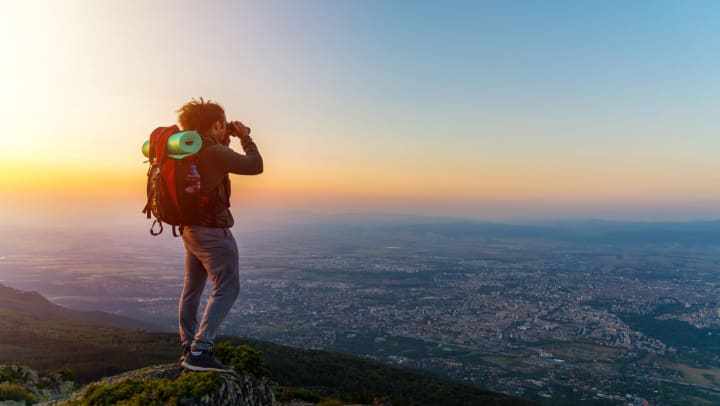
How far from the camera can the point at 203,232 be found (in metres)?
4.50

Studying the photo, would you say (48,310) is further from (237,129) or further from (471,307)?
(471,307)

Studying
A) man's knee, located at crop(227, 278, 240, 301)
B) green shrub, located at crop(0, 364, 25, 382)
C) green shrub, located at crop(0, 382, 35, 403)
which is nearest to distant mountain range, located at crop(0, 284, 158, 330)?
green shrub, located at crop(0, 364, 25, 382)

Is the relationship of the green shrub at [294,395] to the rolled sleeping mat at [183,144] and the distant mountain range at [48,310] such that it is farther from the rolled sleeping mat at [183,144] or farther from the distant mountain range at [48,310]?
the distant mountain range at [48,310]

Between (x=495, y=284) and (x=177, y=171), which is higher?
(x=177, y=171)

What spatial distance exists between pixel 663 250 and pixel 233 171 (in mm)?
237316

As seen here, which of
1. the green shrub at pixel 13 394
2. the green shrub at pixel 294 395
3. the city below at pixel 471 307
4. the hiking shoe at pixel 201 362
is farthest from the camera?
the city below at pixel 471 307

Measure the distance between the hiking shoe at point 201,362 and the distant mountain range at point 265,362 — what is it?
1372cm

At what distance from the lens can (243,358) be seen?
263 inches

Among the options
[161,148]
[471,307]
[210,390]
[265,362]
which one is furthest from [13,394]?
[471,307]

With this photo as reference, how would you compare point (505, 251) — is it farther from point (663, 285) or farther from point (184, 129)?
point (184, 129)

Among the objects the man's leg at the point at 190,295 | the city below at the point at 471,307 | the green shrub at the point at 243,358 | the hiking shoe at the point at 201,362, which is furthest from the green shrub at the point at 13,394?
the city below at the point at 471,307

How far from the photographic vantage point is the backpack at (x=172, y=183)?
4.11 meters

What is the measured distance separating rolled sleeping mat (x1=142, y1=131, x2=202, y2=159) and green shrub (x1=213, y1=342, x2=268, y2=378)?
3.81 meters

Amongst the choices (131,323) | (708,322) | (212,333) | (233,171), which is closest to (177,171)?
(233,171)
